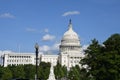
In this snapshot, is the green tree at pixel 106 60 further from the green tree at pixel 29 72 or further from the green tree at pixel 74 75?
the green tree at pixel 29 72

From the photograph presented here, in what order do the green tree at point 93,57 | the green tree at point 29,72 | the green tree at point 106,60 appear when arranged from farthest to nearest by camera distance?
1. the green tree at point 29,72
2. the green tree at point 93,57
3. the green tree at point 106,60

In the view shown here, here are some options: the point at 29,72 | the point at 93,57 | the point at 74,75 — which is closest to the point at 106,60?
the point at 93,57

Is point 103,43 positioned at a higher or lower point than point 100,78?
higher

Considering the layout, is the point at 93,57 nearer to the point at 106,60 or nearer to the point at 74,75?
the point at 106,60

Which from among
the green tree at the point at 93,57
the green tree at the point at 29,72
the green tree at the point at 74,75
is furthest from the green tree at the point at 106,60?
the green tree at the point at 29,72

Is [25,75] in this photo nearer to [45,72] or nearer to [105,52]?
[45,72]

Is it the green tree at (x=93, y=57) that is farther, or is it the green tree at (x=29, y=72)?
the green tree at (x=29, y=72)

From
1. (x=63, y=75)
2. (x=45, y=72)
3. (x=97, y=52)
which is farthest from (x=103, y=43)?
(x=63, y=75)

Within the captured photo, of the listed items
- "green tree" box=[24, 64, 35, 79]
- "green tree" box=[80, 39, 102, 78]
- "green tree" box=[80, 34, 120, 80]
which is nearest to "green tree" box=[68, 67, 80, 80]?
"green tree" box=[24, 64, 35, 79]

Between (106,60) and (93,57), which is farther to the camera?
(93,57)

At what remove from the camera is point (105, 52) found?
83500 millimetres

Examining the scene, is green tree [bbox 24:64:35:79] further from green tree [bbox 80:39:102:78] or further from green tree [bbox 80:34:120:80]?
green tree [bbox 80:34:120:80]

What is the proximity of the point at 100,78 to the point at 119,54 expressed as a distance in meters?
5.22

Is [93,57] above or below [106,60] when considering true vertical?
above
